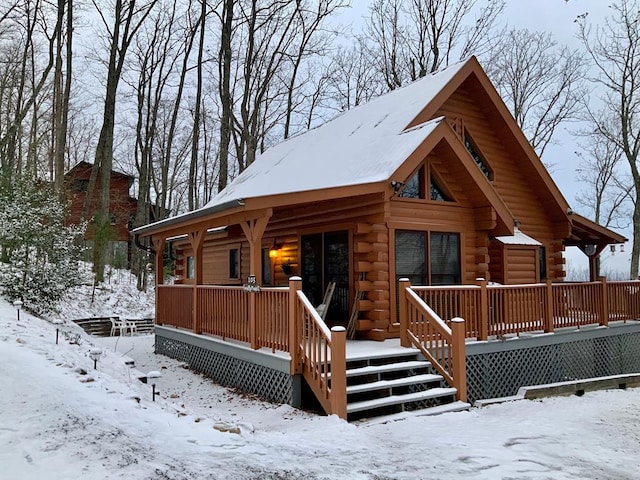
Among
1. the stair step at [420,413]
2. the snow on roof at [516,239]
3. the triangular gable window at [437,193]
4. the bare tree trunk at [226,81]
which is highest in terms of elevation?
the bare tree trunk at [226,81]

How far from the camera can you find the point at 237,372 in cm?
875

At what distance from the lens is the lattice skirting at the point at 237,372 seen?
7.35 meters

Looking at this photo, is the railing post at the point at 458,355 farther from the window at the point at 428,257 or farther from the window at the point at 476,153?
→ the window at the point at 476,153

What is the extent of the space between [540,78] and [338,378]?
27.1 metres

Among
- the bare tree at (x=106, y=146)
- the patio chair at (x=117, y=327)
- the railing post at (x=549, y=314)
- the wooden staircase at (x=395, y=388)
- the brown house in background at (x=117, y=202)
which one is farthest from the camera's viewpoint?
the brown house in background at (x=117, y=202)

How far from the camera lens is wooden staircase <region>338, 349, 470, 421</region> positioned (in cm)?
668

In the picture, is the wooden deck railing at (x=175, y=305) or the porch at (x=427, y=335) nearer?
the porch at (x=427, y=335)

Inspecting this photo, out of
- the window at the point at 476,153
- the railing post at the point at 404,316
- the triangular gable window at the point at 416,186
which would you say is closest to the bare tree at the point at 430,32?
the window at the point at 476,153

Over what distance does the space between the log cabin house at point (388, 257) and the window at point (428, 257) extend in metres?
0.03

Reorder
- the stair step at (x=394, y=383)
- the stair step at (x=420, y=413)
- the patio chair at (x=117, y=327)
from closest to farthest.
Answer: the stair step at (x=420, y=413)
the stair step at (x=394, y=383)
the patio chair at (x=117, y=327)

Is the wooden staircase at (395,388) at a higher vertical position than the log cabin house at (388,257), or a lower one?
lower

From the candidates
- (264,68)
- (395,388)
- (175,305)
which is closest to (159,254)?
(175,305)

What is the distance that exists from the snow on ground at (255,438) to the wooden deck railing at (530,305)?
1.74 m

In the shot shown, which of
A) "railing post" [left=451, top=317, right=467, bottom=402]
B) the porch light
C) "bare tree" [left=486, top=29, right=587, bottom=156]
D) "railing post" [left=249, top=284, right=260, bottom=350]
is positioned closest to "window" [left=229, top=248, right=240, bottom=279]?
"railing post" [left=249, top=284, right=260, bottom=350]
